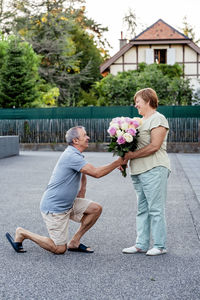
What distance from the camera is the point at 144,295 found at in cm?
412

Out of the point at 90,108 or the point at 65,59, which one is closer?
the point at 90,108

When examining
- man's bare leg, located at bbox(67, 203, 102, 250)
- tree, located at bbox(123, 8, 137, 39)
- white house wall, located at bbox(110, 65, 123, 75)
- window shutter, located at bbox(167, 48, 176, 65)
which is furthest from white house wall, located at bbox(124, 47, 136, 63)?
man's bare leg, located at bbox(67, 203, 102, 250)

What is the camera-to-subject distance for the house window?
4181 cm

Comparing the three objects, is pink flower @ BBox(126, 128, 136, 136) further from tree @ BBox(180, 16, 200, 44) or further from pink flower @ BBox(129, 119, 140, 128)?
tree @ BBox(180, 16, 200, 44)

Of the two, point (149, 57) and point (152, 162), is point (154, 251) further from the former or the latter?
point (149, 57)

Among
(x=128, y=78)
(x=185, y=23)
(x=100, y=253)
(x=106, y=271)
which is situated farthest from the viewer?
(x=185, y=23)

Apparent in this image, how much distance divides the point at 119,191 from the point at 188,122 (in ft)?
53.9

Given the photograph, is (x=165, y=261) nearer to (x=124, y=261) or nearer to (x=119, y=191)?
(x=124, y=261)

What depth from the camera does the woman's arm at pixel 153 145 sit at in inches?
205

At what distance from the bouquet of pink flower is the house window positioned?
122 feet

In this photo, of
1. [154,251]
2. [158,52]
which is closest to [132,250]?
[154,251]

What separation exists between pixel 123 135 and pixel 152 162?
0.43m

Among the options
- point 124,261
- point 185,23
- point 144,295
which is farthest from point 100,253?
point 185,23

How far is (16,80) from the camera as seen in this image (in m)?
36.1
